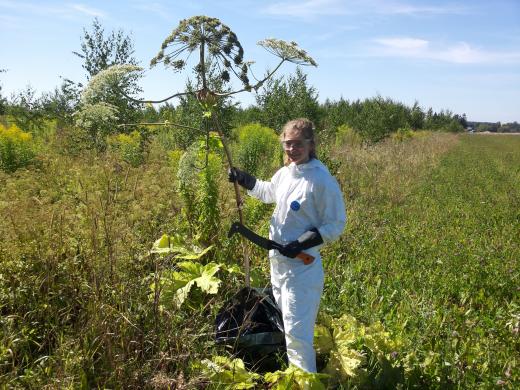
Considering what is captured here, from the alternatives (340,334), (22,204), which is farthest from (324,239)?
(22,204)

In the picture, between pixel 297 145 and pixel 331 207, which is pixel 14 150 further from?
pixel 331 207

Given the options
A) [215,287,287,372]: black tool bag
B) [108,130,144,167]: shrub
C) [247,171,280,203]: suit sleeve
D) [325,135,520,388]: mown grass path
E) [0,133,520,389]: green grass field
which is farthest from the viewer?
[108,130,144,167]: shrub

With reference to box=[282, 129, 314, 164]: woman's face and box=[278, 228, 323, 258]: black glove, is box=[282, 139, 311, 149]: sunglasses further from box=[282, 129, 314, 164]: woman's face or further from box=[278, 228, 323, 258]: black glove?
box=[278, 228, 323, 258]: black glove

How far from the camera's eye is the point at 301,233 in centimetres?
284

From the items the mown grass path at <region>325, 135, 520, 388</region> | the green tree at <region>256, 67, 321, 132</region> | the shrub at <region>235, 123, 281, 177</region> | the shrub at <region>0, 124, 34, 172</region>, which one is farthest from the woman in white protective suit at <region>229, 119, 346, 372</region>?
the green tree at <region>256, 67, 321, 132</region>

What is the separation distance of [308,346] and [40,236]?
213 cm

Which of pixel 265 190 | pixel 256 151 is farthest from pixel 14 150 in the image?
pixel 265 190

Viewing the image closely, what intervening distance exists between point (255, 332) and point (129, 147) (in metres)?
6.53

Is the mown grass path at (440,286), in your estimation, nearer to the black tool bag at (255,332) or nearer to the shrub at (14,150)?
the black tool bag at (255,332)

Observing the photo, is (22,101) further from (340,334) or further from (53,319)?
(340,334)

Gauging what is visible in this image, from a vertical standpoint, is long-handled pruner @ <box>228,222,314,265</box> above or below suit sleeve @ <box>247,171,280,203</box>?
below

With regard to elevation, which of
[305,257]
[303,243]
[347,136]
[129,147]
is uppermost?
[347,136]

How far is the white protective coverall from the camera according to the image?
2.71 m

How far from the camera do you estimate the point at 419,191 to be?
1024 cm
